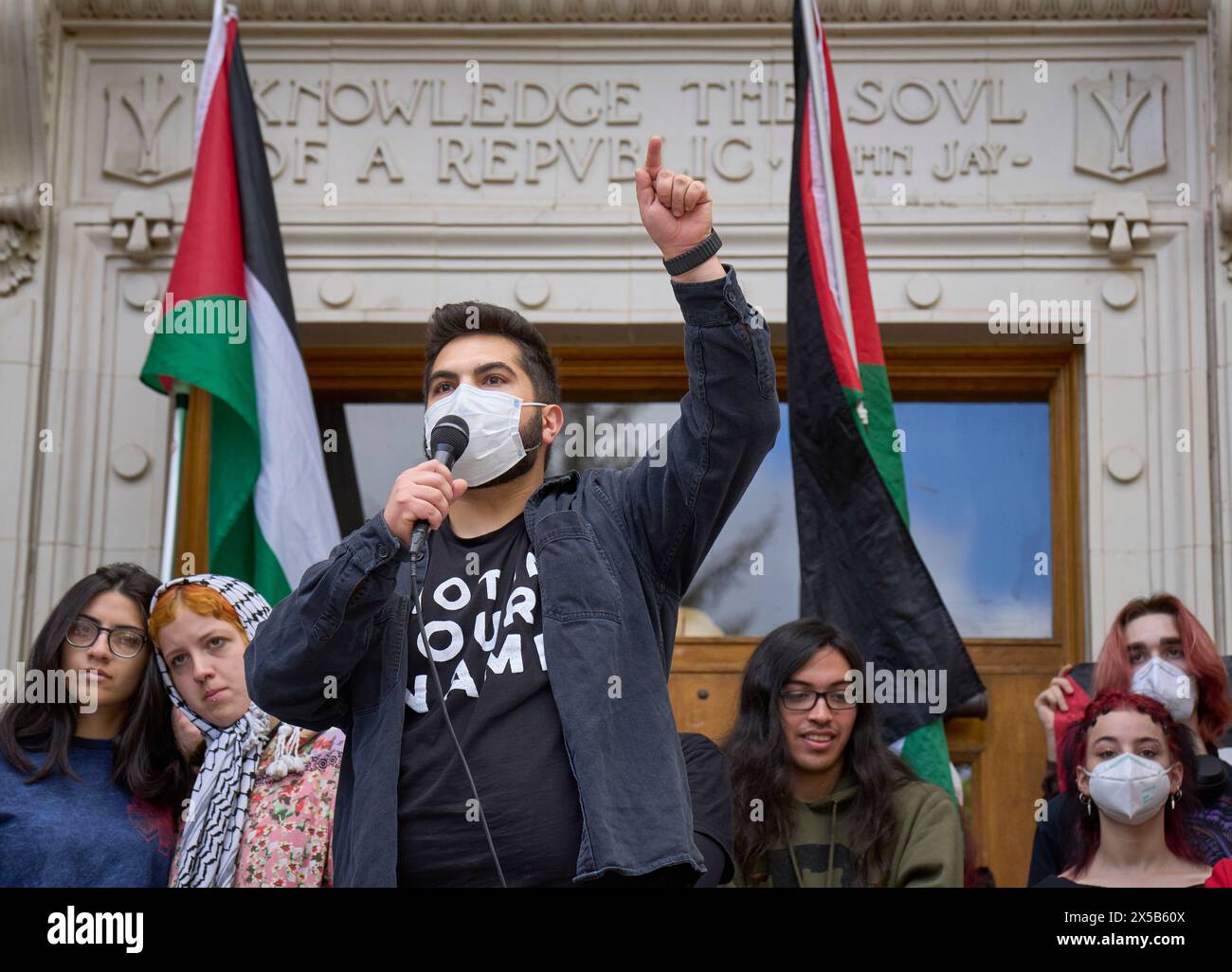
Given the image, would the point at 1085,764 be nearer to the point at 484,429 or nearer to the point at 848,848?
the point at 848,848

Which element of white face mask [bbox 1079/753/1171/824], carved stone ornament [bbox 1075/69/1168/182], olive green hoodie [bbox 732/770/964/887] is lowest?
olive green hoodie [bbox 732/770/964/887]

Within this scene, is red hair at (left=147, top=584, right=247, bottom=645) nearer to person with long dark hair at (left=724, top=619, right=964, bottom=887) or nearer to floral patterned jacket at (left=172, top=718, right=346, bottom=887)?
floral patterned jacket at (left=172, top=718, right=346, bottom=887)

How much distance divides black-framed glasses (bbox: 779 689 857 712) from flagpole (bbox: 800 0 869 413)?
1.64 meters

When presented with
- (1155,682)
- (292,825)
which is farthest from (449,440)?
(1155,682)

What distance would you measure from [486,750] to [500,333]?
800mm

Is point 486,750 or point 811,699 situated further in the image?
point 811,699

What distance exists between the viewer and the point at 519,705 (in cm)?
272

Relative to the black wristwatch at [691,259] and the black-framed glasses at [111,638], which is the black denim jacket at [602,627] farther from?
the black-framed glasses at [111,638]

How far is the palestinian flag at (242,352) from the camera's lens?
5.68 meters

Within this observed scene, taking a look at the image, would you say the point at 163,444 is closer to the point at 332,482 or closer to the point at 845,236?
the point at 332,482

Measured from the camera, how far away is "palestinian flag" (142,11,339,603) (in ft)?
18.6

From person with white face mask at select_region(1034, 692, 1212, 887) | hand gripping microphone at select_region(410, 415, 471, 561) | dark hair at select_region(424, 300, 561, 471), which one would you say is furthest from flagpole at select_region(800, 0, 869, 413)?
hand gripping microphone at select_region(410, 415, 471, 561)

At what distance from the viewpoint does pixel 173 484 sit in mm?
5785
